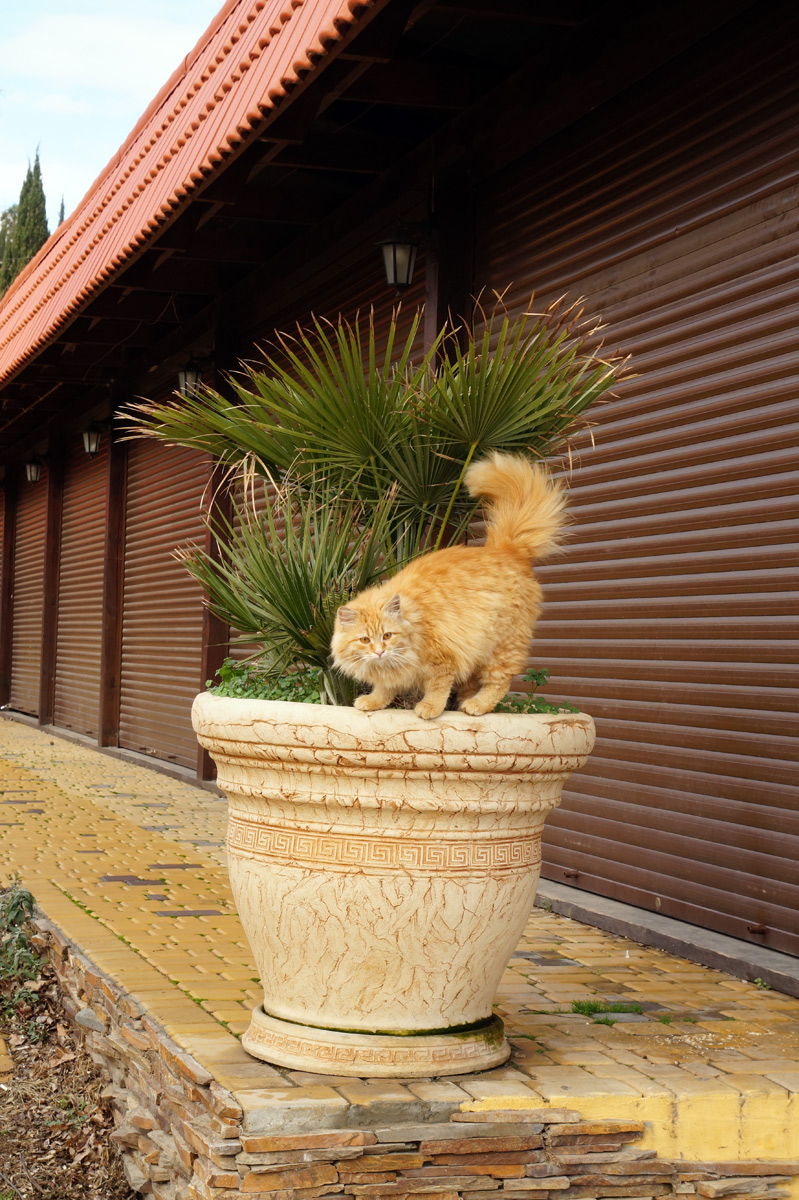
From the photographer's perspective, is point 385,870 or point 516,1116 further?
point 385,870

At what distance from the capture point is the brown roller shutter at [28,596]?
18.6 metres

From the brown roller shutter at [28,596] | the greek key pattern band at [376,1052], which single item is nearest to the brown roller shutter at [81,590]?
the brown roller shutter at [28,596]

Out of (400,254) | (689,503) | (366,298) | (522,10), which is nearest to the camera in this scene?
(689,503)

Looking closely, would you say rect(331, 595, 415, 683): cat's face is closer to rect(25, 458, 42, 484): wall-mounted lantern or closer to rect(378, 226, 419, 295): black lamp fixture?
rect(378, 226, 419, 295): black lamp fixture

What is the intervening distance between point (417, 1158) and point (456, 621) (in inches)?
55.8

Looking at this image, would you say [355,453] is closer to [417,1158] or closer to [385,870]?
[385,870]

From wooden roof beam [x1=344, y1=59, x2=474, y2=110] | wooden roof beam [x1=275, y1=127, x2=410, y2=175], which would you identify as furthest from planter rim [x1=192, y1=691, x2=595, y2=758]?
wooden roof beam [x1=275, y1=127, x2=410, y2=175]

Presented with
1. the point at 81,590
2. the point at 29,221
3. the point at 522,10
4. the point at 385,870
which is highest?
the point at 29,221

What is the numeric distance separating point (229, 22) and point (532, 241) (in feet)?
9.37

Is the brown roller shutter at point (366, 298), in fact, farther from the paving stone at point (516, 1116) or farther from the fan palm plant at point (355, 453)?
the paving stone at point (516, 1116)

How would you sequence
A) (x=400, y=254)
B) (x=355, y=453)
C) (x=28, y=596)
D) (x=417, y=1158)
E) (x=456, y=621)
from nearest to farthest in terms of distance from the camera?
(x=417, y=1158)
(x=456, y=621)
(x=355, y=453)
(x=400, y=254)
(x=28, y=596)

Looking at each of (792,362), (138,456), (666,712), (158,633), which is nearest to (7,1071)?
(666,712)

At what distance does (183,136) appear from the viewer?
7.69 meters

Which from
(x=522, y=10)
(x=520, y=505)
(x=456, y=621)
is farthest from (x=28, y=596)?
(x=456, y=621)
